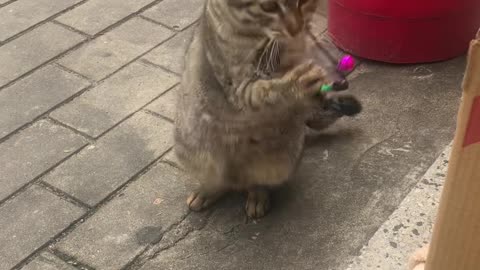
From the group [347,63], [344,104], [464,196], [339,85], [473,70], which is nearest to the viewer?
[473,70]

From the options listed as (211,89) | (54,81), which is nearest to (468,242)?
(211,89)

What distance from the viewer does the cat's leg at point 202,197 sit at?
2.57m

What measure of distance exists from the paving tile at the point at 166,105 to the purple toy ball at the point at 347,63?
77 centimetres

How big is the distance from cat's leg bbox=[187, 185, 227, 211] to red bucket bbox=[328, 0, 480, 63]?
1.08m

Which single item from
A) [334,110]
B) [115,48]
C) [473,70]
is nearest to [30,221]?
[115,48]

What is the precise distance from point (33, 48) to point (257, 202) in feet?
5.23

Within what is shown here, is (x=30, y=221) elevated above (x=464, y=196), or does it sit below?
below

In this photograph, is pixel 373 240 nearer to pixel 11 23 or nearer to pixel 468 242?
pixel 468 242

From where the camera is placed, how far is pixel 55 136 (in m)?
2.93

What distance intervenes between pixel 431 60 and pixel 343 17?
0.47 m

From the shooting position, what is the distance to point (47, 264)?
2396mm

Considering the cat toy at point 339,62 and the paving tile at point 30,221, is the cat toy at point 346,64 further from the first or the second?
the paving tile at point 30,221

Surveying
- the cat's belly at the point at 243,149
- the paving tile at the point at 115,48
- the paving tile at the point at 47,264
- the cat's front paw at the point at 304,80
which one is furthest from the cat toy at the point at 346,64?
the paving tile at the point at 47,264

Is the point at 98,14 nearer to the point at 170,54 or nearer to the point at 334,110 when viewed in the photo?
the point at 170,54
